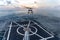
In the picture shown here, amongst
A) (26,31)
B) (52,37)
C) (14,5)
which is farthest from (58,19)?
(14,5)

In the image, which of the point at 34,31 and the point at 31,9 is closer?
the point at 34,31

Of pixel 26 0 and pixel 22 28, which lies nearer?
pixel 22 28

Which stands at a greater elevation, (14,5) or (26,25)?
(14,5)

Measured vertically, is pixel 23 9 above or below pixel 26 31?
above

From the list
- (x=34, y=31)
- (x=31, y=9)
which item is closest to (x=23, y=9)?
(x=31, y=9)

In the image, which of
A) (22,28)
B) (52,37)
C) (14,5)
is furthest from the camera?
Answer: (14,5)

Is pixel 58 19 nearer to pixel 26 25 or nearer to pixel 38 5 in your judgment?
pixel 38 5

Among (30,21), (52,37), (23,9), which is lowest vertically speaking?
(52,37)

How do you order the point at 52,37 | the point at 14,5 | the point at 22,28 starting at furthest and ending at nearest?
the point at 14,5 → the point at 22,28 → the point at 52,37

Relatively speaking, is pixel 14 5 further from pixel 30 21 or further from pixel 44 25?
pixel 44 25
